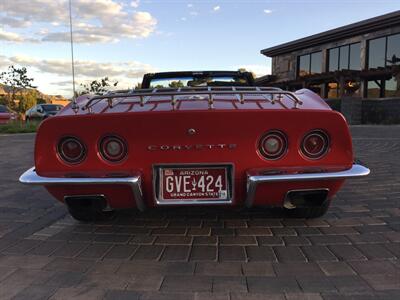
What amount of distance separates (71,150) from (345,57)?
23.9m

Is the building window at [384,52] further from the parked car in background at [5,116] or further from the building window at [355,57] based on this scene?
the parked car in background at [5,116]

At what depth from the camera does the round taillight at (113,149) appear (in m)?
3.06

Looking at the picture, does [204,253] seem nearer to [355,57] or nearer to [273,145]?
[273,145]

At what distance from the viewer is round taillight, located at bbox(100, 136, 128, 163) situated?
306 cm

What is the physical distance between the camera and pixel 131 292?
8.22 feet

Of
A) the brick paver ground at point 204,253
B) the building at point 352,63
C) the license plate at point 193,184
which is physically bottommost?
the brick paver ground at point 204,253

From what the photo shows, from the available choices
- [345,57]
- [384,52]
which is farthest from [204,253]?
[345,57]

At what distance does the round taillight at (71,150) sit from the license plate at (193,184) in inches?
23.0

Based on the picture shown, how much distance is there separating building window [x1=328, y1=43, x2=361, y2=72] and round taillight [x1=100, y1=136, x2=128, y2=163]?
22.6 metres

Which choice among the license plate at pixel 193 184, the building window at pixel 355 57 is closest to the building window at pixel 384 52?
the building window at pixel 355 57

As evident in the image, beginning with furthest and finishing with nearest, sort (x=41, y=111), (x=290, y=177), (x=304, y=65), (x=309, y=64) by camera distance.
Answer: (x=304, y=65) → (x=309, y=64) → (x=41, y=111) → (x=290, y=177)

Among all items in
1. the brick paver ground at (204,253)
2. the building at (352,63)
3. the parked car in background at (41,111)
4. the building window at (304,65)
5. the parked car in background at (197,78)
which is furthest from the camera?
the building window at (304,65)

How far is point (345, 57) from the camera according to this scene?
80.5 feet

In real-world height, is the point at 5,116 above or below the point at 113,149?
below
